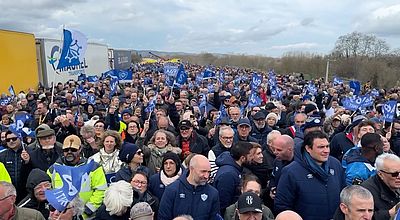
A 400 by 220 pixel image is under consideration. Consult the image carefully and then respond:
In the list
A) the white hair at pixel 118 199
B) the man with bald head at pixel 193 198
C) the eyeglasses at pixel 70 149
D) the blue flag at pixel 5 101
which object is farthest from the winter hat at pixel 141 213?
the blue flag at pixel 5 101

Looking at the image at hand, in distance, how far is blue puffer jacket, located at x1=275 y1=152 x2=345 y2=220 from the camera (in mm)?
4039

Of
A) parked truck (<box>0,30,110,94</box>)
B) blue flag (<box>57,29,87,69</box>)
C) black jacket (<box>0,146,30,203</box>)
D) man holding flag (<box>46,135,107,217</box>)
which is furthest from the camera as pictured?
parked truck (<box>0,30,110,94</box>)

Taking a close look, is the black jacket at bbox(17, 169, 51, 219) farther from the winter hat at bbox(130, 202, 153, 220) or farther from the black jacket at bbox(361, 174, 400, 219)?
the black jacket at bbox(361, 174, 400, 219)

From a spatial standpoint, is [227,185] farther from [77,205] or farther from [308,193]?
[77,205]

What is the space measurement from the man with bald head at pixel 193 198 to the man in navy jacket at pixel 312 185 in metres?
0.68

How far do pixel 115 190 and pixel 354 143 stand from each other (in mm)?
3462

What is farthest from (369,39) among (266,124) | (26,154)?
(26,154)

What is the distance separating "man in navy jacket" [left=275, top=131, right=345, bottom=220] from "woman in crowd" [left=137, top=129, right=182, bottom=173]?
6.95 ft

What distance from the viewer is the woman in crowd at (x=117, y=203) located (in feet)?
13.3

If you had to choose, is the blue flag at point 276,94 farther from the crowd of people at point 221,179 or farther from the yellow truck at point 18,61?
the yellow truck at point 18,61

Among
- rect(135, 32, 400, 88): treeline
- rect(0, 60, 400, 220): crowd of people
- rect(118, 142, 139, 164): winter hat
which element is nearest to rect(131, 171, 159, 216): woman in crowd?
rect(0, 60, 400, 220): crowd of people

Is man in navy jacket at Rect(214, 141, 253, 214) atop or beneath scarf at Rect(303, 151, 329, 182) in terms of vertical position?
beneath

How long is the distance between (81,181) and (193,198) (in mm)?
1102

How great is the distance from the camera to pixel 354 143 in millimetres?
5836
